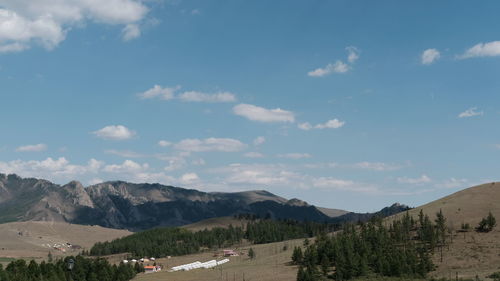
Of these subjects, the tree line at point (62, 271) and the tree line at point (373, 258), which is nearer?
the tree line at point (62, 271)

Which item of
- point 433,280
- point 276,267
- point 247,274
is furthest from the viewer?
point 276,267

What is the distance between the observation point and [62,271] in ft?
499

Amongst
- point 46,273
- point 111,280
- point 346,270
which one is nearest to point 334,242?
point 346,270

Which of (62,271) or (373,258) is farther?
(373,258)

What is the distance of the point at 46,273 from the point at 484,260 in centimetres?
13776

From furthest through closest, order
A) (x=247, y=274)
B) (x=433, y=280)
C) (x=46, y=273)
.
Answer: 1. (x=247, y=274)
2. (x=46, y=273)
3. (x=433, y=280)

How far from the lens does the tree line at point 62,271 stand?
13738cm

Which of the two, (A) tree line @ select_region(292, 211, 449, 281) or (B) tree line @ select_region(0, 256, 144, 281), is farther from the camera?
(A) tree line @ select_region(292, 211, 449, 281)

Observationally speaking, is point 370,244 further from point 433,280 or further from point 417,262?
point 433,280

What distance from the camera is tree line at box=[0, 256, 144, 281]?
137375mm

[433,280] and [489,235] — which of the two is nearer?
[433,280]

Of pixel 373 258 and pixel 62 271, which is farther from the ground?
pixel 373 258

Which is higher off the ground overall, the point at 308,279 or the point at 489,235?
the point at 489,235

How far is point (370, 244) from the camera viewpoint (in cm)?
19225
